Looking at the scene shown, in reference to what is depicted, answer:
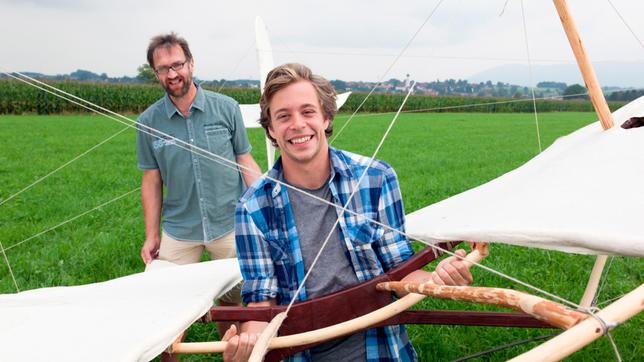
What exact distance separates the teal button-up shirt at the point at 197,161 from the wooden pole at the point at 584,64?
1881 mm

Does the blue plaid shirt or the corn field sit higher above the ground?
the corn field

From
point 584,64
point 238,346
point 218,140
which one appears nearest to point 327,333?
point 238,346

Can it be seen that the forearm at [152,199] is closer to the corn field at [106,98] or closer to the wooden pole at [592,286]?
the wooden pole at [592,286]

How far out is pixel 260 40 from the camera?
4938mm

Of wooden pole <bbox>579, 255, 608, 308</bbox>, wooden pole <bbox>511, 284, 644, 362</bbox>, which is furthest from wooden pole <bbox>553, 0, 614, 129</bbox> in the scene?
wooden pole <bbox>511, 284, 644, 362</bbox>

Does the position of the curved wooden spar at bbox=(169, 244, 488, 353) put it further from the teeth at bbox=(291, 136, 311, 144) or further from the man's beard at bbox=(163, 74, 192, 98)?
the man's beard at bbox=(163, 74, 192, 98)

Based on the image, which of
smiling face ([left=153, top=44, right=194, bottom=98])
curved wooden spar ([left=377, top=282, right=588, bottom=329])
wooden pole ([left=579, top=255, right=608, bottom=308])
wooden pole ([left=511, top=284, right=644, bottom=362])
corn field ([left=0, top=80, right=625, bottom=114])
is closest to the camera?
wooden pole ([left=511, top=284, right=644, bottom=362])

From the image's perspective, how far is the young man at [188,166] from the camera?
114 inches

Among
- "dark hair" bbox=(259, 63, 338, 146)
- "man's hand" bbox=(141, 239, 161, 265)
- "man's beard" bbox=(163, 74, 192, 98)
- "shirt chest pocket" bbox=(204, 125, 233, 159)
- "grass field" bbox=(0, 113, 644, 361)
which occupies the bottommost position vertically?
"grass field" bbox=(0, 113, 644, 361)

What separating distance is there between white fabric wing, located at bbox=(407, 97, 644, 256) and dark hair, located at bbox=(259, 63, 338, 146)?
512mm

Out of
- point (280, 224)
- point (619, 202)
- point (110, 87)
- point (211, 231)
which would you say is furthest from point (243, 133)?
point (110, 87)

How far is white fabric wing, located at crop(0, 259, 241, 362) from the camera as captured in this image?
1.34 metres

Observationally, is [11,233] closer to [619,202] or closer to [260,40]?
[260,40]

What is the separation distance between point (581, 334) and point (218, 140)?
7.76ft
